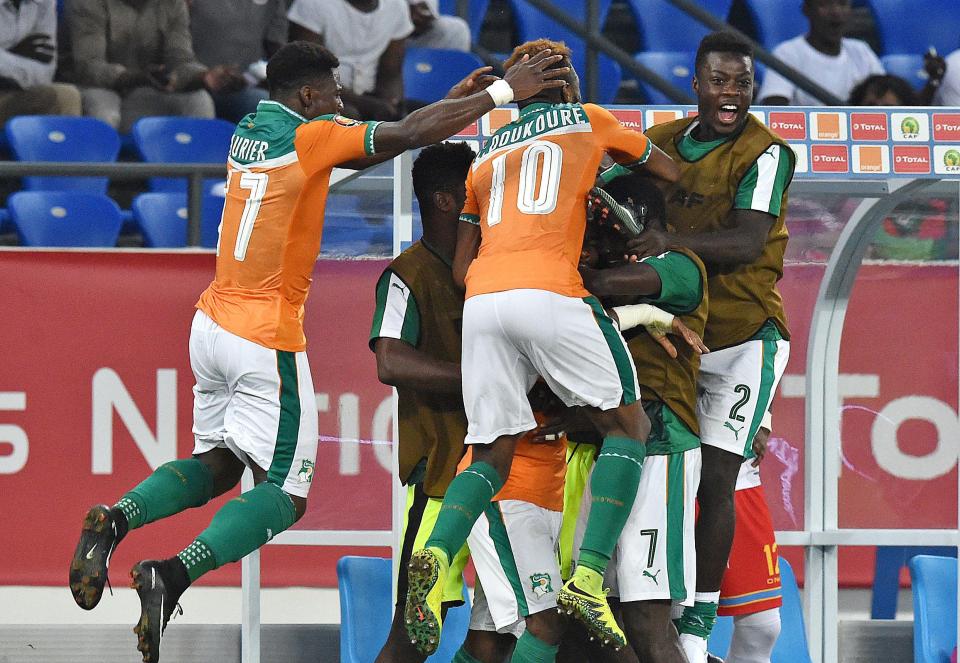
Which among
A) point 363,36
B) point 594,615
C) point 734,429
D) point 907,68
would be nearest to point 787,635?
point 734,429

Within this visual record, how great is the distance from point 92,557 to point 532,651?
136 centimetres

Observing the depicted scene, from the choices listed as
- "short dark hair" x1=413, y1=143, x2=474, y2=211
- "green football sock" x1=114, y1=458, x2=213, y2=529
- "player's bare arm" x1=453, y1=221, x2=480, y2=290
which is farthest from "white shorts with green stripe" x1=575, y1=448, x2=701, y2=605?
"green football sock" x1=114, y1=458, x2=213, y2=529

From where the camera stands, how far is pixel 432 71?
31.9 feet

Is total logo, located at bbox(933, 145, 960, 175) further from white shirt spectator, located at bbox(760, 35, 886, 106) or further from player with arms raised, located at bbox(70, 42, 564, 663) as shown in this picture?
white shirt spectator, located at bbox(760, 35, 886, 106)

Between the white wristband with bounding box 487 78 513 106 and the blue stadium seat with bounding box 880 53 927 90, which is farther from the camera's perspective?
the blue stadium seat with bounding box 880 53 927 90

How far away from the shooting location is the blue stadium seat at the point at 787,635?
21.0ft

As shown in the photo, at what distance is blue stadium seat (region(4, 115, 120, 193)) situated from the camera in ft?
29.3

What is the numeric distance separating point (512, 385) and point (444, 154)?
1108mm

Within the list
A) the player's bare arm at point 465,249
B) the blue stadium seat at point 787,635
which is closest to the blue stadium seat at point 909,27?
the blue stadium seat at point 787,635

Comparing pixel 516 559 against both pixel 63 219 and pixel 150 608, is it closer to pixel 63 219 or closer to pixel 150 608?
pixel 150 608

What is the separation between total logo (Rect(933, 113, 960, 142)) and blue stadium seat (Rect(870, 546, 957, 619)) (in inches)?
93.2

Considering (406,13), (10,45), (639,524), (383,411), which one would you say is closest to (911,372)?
(383,411)

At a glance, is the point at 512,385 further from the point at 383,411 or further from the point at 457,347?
the point at 383,411

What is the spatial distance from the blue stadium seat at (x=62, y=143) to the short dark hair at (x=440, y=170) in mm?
4231
